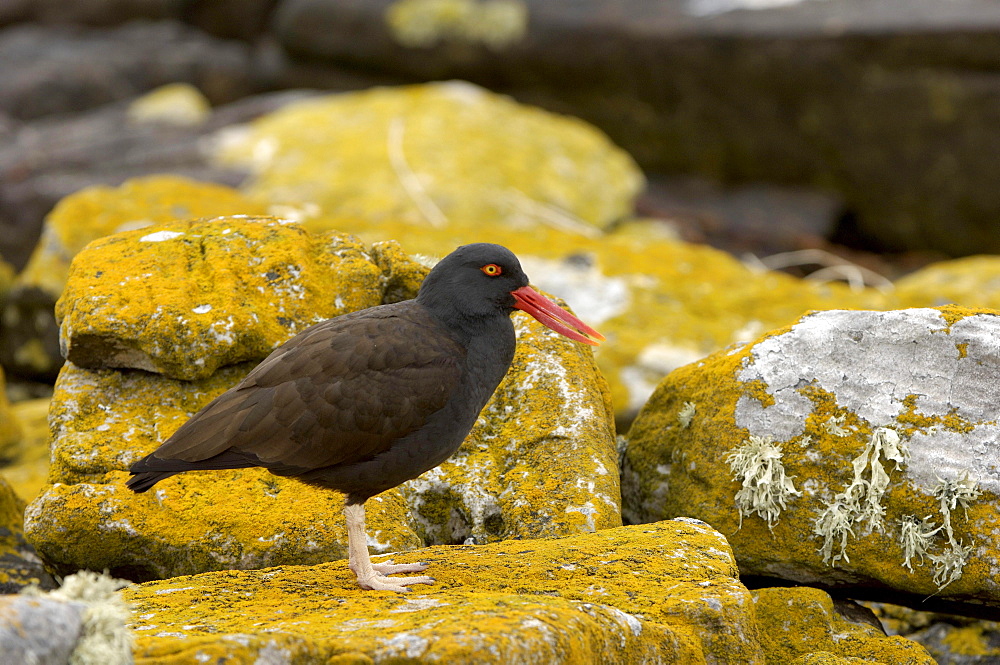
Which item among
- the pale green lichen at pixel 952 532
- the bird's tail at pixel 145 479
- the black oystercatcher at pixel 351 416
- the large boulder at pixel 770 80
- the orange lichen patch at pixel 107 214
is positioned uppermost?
the large boulder at pixel 770 80

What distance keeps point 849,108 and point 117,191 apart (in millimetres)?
11199

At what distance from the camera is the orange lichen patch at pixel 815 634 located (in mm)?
5387

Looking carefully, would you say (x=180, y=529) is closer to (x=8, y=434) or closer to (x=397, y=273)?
(x=397, y=273)

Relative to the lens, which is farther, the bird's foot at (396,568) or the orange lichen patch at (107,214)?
the orange lichen patch at (107,214)

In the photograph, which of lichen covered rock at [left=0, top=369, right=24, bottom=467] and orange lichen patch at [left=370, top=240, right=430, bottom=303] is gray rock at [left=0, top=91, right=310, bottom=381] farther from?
orange lichen patch at [left=370, top=240, right=430, bottom=303]

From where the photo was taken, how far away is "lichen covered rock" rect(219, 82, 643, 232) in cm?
1293

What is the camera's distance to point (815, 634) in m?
5.48

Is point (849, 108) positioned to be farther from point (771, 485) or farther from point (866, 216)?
point (771, 485)

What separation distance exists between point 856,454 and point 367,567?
3.06m

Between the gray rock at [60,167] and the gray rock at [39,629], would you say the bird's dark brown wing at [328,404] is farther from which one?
the gray rock at [60,167]

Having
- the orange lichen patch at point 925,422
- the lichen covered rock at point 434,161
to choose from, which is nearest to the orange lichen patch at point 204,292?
the orange lichen patch at point 925,422

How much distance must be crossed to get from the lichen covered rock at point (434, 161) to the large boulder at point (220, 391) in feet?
16.9

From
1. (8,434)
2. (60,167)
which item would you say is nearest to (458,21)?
(60,167)

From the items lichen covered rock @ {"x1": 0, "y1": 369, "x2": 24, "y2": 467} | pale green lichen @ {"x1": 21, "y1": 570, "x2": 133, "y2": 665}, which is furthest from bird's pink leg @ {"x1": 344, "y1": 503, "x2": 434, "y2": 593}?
lichen covered rock @ {"x1": 0, "y1": 369, "x2": 24, "y2": 467}
